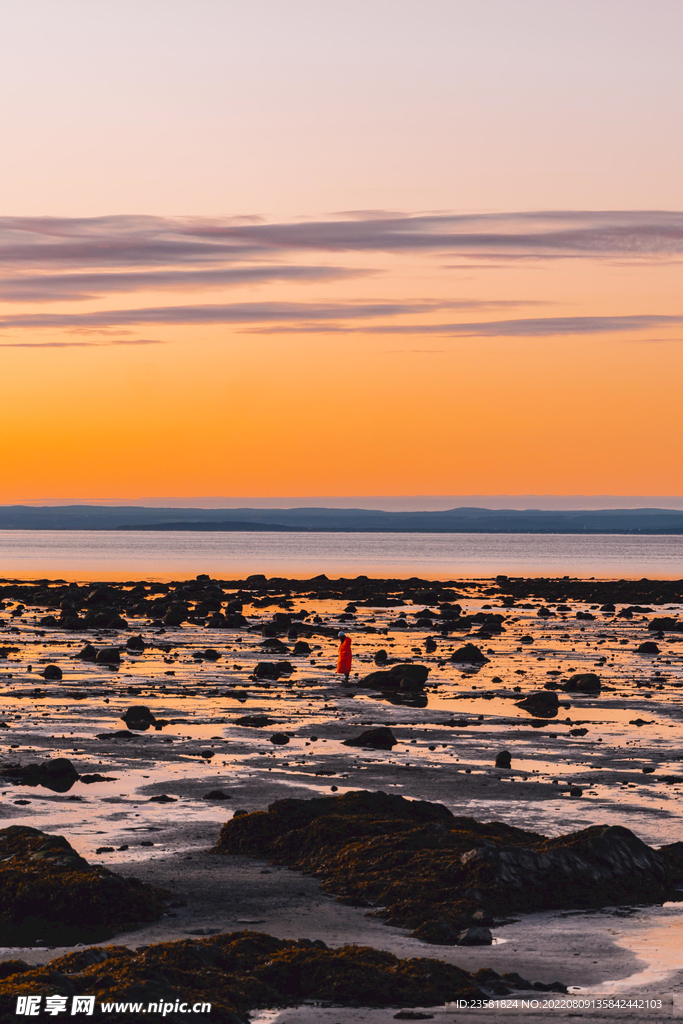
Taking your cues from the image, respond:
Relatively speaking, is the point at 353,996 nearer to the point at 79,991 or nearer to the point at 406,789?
the point at 79,991

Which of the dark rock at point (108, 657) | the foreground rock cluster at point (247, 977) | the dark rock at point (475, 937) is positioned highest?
the foreground rock cluster at point (247, 977)

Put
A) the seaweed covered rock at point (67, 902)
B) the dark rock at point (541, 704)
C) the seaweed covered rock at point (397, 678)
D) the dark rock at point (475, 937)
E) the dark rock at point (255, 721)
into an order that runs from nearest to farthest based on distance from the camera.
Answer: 1. the dark rock at point (475, 937)
2. the seaweed covered rock at point (67, 902)
3. the dark rock at point (255, 721)
4. the dark rock at point (541, 704)
5. the seaweed covered rock at point (397, 678)

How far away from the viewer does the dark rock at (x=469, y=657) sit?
40281 mm

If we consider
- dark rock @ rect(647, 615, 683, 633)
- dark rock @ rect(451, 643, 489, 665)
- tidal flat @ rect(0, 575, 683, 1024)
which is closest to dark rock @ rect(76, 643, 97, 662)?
tidal flat @ rect(0, 575, 683, 1024)

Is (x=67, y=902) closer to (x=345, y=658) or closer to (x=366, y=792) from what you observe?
(x=366, y=792)

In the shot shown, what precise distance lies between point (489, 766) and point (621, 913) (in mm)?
8440

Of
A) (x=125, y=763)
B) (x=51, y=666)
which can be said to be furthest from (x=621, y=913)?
(x=51, y=666)

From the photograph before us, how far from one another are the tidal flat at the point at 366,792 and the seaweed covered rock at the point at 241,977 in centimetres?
4

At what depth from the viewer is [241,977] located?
9.84 metres

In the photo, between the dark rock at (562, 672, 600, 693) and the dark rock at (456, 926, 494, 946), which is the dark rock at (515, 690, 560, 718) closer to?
the dark rock at (562, 672, 600, 693)

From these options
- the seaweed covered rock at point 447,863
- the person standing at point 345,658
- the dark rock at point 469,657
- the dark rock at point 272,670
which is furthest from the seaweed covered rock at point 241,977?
the dark rock at point 469,657

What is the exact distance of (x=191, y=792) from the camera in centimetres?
1838

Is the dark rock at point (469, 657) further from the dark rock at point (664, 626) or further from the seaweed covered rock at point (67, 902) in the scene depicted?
the seaweed covered rock at point (67, 902)

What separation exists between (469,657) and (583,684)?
27.4 ft
